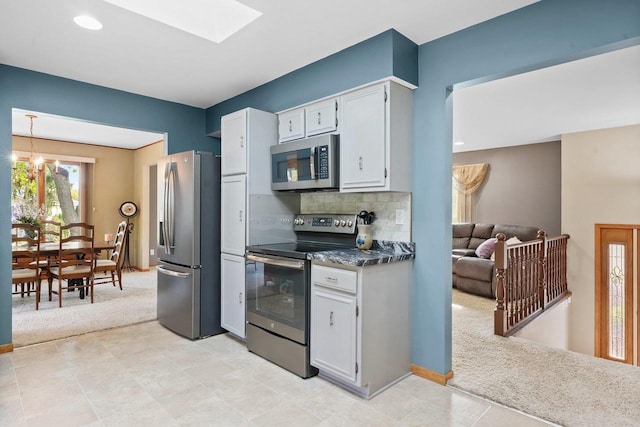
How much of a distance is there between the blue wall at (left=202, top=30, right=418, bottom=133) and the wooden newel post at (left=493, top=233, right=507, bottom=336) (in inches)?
82.6

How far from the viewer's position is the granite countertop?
241cm

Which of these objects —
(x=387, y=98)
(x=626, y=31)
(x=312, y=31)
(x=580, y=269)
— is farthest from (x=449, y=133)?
(x=580, y=269)

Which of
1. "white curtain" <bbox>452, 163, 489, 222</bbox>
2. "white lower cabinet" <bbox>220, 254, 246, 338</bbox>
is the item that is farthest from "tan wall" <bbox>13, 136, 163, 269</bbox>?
"white curtain" <bbox>452, 163, 489, 222</bbox>

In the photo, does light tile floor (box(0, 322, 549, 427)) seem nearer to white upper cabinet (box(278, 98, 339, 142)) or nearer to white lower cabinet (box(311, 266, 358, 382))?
white lower cabinet (box(311, 266, 358, 382))

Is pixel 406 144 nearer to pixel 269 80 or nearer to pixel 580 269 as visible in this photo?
pixel 269 80

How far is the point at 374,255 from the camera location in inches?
101

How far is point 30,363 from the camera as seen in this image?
2967 mm

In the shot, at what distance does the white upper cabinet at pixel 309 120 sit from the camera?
9.63ft

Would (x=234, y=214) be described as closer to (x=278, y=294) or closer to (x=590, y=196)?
(x=278, y=294)

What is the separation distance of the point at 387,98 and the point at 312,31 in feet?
2.39

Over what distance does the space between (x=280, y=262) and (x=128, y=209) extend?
609cm

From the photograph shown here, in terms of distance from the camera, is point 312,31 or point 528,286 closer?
point 312,31

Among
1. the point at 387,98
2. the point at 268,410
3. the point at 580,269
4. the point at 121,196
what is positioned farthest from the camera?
the point at 121,196

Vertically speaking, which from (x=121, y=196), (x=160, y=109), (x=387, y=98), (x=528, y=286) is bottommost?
(x=528, y=286)
